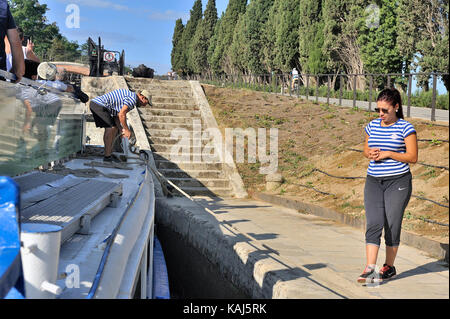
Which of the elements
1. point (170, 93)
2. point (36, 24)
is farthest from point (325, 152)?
point (36, 24)

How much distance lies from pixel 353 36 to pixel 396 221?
85.3 ft

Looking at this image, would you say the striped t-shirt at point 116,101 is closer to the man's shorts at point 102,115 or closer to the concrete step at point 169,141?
the man's shorts at point 102,115

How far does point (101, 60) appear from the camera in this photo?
24641 mm

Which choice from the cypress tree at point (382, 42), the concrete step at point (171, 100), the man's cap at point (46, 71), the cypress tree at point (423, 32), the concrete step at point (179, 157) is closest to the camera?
the man's cap at point (46, 71)

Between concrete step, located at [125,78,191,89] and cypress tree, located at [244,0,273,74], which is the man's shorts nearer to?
concrete step, located at [125,78,191,89]

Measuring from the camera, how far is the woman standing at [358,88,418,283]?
470 cm

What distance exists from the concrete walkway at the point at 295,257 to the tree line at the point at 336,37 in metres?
7.27

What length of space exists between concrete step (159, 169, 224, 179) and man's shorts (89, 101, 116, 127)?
393cm

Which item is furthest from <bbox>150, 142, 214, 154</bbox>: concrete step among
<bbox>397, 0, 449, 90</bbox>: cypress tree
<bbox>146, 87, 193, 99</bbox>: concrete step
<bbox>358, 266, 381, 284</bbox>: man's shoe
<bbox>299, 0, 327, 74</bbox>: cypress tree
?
<bbox>299, 0, 327, 74</bbox>: cypress tree

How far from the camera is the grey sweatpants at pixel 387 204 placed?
470cm

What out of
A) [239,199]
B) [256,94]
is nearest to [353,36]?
[256,94]

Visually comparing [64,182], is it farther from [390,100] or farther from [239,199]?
[239,199]

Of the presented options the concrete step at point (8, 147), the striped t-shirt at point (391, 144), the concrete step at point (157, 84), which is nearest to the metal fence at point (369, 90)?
the striped t-shirt at point (391, 144)

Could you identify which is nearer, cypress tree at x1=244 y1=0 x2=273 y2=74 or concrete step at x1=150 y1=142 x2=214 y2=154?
concrete step at x1=150 y1=142 x2=214 y2=154
